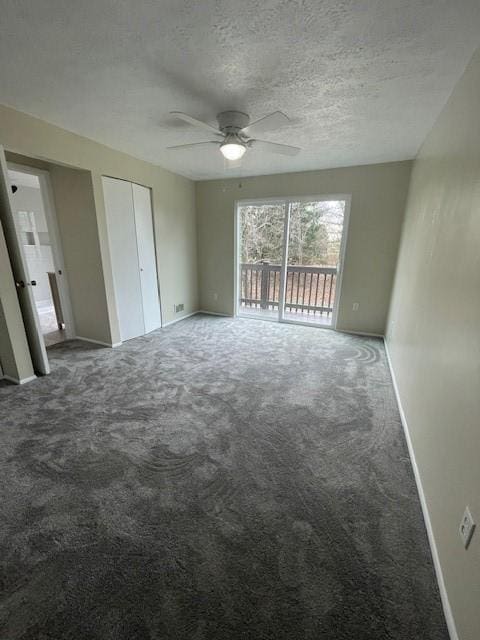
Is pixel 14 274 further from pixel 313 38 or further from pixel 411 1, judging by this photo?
pixel 411 1

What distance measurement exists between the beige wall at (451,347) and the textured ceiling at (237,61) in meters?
0.32


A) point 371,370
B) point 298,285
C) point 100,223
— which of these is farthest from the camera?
point 298,285

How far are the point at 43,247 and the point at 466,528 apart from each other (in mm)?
6754

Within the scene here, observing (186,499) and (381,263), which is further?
(381,263)

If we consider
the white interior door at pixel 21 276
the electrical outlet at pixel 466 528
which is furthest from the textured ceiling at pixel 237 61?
the electrical outlet at pixel 466 528

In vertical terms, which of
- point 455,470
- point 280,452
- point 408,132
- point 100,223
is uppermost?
point 408,132

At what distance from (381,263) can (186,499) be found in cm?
374

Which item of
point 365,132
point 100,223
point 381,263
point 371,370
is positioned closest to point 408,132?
point 365,132

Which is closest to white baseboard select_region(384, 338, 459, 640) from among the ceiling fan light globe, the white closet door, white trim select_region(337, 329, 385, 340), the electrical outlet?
the electrical outlet

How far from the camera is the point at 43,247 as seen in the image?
5.33m

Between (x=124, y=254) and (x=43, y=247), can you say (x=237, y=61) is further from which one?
(x=43, y=247)

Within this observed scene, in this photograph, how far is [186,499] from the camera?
59.4 inches

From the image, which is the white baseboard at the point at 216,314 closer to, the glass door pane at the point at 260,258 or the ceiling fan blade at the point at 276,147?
the glass door pane at the point at 260,258

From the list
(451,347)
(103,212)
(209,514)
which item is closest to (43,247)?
(103,212)
